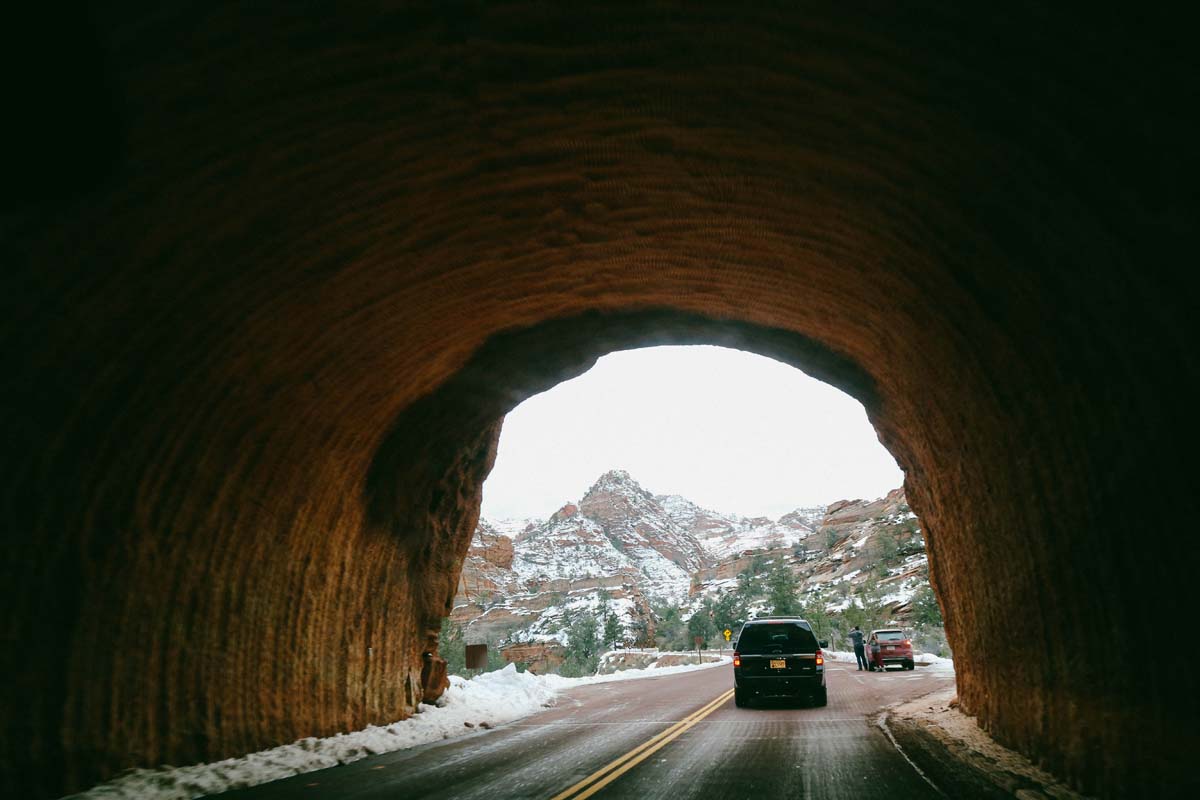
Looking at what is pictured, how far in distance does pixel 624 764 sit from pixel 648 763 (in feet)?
0.91

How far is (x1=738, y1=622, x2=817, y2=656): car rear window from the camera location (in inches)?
631

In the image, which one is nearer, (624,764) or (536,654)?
(624,764)

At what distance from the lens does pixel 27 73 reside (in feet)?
15.6

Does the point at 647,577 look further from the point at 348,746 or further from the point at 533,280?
the point at 533,280

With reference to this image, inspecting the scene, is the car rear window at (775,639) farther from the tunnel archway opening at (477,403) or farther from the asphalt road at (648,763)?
the tunnel archway opening at (477,403)

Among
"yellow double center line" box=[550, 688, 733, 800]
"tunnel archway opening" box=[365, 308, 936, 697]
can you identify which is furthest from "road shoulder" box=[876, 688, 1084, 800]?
"tunnel archway opening" box=[365, 308, 936, 697]

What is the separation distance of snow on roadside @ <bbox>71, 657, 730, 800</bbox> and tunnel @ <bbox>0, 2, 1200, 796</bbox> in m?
0.35

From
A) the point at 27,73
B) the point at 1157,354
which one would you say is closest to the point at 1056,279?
the point at 1157,354

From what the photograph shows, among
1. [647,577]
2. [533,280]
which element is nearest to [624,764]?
[533,280]

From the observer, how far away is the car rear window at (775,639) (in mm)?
16031

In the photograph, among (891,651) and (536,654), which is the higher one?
(891,651)

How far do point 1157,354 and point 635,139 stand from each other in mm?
4347

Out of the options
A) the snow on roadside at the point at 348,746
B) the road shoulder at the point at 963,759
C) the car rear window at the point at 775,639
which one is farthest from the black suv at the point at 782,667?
the snow on roadside at the point at 348,746

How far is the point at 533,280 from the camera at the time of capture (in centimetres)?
1031
